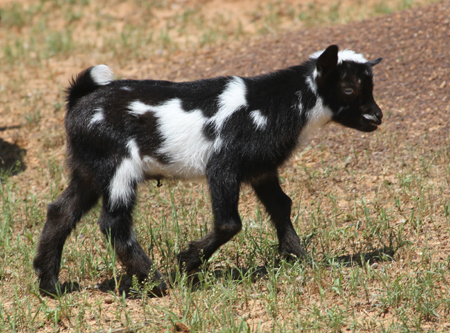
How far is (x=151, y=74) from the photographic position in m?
8.97

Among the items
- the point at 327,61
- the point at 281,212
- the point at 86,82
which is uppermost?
the point at 327,61

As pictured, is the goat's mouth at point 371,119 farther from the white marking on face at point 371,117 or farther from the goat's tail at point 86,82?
the goat's tail at point 86,82

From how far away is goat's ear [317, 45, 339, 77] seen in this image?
14.2 feet

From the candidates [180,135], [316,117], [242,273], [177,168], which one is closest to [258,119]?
[316,117]

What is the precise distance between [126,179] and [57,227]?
80 cm

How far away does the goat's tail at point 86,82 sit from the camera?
4492mm

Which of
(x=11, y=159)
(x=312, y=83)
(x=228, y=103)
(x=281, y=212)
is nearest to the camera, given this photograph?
(x=228, y=103)

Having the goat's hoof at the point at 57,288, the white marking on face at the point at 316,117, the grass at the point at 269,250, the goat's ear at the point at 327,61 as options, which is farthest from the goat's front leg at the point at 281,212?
the goat's hoof at the point at 57,288

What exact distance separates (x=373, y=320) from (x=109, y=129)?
7.72 ft

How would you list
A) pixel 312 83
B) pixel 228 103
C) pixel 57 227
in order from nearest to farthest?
1. pixel 228 103
2. pixel 312 83
3. pixel 57 227

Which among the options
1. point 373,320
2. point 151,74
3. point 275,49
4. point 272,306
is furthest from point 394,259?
point 151,74

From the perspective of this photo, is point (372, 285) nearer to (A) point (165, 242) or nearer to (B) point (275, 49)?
(A) point (165, 242)

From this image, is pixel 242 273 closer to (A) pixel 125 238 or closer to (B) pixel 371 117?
(A) pixel 125 238

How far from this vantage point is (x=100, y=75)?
14.9ft
